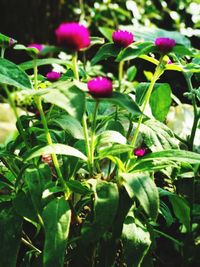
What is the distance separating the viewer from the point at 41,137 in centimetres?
117

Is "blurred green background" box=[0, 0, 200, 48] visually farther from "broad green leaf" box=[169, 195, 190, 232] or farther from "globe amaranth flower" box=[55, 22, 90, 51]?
"globe amaranth flower" box=[55, 22, 90, 51]

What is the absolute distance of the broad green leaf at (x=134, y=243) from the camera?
0.95m

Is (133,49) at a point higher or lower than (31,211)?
higher

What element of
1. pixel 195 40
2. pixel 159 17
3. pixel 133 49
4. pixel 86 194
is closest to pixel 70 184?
Result: pixel 86 194

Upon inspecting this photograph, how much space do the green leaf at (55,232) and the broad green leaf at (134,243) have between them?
0.53 ft

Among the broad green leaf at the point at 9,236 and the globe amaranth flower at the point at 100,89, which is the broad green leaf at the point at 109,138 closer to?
the globe amaranth flower at the point at 100,89

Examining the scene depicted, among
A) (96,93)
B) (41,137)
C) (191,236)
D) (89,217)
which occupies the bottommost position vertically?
(191,236)

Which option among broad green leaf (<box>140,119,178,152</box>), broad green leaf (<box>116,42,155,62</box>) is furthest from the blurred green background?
broad green leaf (<box>116,42,155,62</box>)

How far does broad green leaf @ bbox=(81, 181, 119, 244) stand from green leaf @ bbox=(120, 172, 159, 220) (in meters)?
0.04

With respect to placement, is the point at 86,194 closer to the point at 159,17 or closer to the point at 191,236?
the point at 191,236

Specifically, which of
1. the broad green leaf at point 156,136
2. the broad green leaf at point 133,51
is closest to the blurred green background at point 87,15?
the broad green leaf at point 156,136

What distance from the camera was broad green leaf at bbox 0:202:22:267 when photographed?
37.7 inches

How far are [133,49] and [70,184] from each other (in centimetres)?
36

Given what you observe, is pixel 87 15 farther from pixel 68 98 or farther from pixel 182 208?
pixel 68 98
